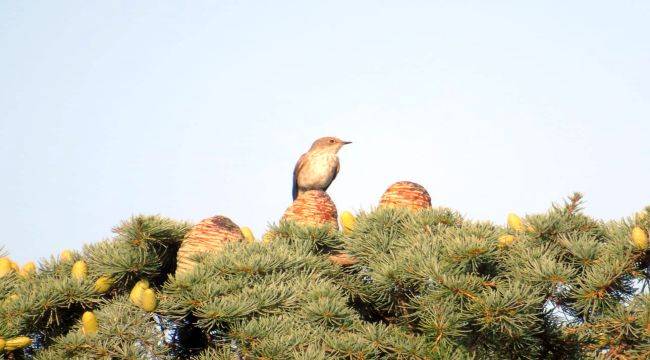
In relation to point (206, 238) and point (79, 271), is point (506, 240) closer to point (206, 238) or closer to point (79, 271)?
point (206, 238)

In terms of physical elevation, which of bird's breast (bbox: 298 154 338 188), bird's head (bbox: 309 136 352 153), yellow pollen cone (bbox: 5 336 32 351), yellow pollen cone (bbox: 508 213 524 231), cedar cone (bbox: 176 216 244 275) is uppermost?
bird's head (bbox: 309 136 352 153)

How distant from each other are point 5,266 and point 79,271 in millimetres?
896

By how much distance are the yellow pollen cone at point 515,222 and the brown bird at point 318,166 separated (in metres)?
7.20

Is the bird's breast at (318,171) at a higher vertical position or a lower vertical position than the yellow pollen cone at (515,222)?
higher

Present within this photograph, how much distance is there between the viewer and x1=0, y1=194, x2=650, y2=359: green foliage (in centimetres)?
366

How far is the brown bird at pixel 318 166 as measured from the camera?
40.8 ft

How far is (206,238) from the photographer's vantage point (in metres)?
4.90

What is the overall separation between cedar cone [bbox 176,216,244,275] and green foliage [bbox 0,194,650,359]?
21cm

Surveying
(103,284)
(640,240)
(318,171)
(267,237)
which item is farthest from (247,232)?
(318,171)

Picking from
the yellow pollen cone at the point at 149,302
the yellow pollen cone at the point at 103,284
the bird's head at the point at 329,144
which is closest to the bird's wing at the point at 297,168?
the bird's head at the point at 329,144

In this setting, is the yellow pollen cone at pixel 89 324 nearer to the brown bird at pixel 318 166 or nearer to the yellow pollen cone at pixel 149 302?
the yellow pollen cone at pixel 149 302

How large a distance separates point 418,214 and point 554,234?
0.82m

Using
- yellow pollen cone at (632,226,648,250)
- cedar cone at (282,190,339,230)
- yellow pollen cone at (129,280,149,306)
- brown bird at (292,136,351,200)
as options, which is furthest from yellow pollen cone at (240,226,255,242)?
brown bird at (292,136,351,200)

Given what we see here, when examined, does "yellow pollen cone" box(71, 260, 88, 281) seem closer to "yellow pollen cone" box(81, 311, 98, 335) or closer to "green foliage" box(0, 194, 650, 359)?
"green foliage" box(0, 194, 650, 359)
